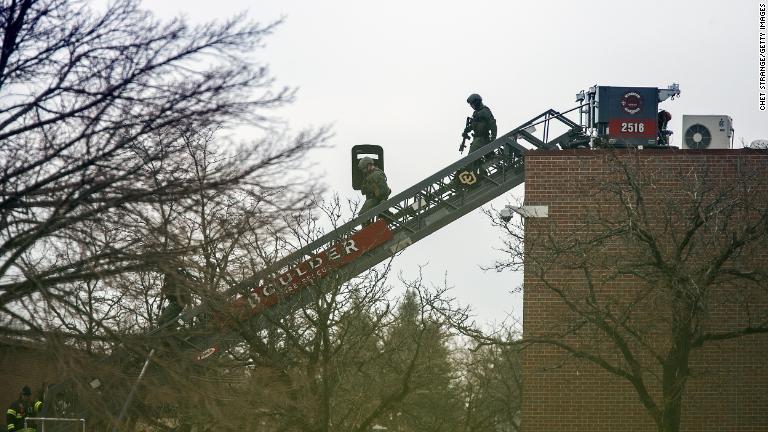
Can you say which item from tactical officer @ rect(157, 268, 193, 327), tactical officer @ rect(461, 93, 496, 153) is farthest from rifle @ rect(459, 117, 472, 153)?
tactical officer @ rect(157, 268, 193, 327)

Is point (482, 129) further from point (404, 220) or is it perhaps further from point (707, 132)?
Result: point (707, 132)

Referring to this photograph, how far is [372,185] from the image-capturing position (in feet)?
68.0

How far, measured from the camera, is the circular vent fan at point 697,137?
894 inches

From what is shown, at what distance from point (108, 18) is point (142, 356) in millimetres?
2512

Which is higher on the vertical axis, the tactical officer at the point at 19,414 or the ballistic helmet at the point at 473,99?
the ballistic helmet at the point at 473,99

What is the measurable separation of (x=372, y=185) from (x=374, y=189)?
0.27ft

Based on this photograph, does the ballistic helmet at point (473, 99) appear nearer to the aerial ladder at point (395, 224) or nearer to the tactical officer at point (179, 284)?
the aerial ladder at point (395, 224)

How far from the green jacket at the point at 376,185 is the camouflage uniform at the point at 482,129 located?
201 cm

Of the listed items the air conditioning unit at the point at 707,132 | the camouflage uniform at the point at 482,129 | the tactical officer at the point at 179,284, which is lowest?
the tactical officer at the point at 179,284

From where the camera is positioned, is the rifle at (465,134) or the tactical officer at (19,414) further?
the rifle at (465,134)

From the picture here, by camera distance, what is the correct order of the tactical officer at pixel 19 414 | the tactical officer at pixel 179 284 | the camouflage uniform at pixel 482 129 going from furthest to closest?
1. the camouflage uniform at pixel 482 129
2. the tactical officer at pixel 19 414
3. the tactical officer at pixel 179 284

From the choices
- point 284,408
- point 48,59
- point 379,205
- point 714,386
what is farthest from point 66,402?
point 714,386

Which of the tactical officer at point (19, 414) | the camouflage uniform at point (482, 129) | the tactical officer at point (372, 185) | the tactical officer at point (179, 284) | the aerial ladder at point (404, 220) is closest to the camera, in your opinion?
the tactical officer at point (179, 284)

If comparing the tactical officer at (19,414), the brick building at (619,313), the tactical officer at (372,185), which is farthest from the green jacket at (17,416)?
the brick building at (619,313)
